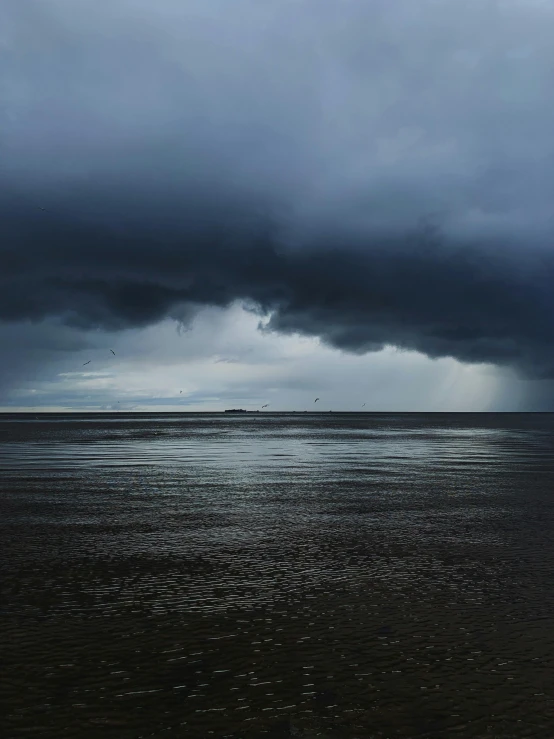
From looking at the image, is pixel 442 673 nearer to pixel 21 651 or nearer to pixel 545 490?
pixel 21 651

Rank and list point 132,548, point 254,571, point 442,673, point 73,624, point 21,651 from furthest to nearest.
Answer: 1. point 132,548
2. point 254,571
3. point 73,624
4. point 21,651
5. point 442,673

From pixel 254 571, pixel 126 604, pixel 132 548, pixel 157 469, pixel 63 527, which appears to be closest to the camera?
pixel 126 604

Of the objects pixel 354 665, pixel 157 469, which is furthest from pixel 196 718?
pixel 157 469

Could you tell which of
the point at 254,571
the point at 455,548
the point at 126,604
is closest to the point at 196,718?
the point at 126,604

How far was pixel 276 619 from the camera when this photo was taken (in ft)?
30.1

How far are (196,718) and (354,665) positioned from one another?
2.12m

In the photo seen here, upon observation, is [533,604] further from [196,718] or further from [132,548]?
[132,548]

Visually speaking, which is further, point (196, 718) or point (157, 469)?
point (157, 469)

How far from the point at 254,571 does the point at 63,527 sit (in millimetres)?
6743

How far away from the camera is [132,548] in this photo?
13930mm

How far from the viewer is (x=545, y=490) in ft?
81.8

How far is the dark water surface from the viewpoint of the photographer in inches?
249

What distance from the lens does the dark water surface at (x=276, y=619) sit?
6312 mm

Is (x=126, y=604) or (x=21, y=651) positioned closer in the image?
(x=21, y=651)
